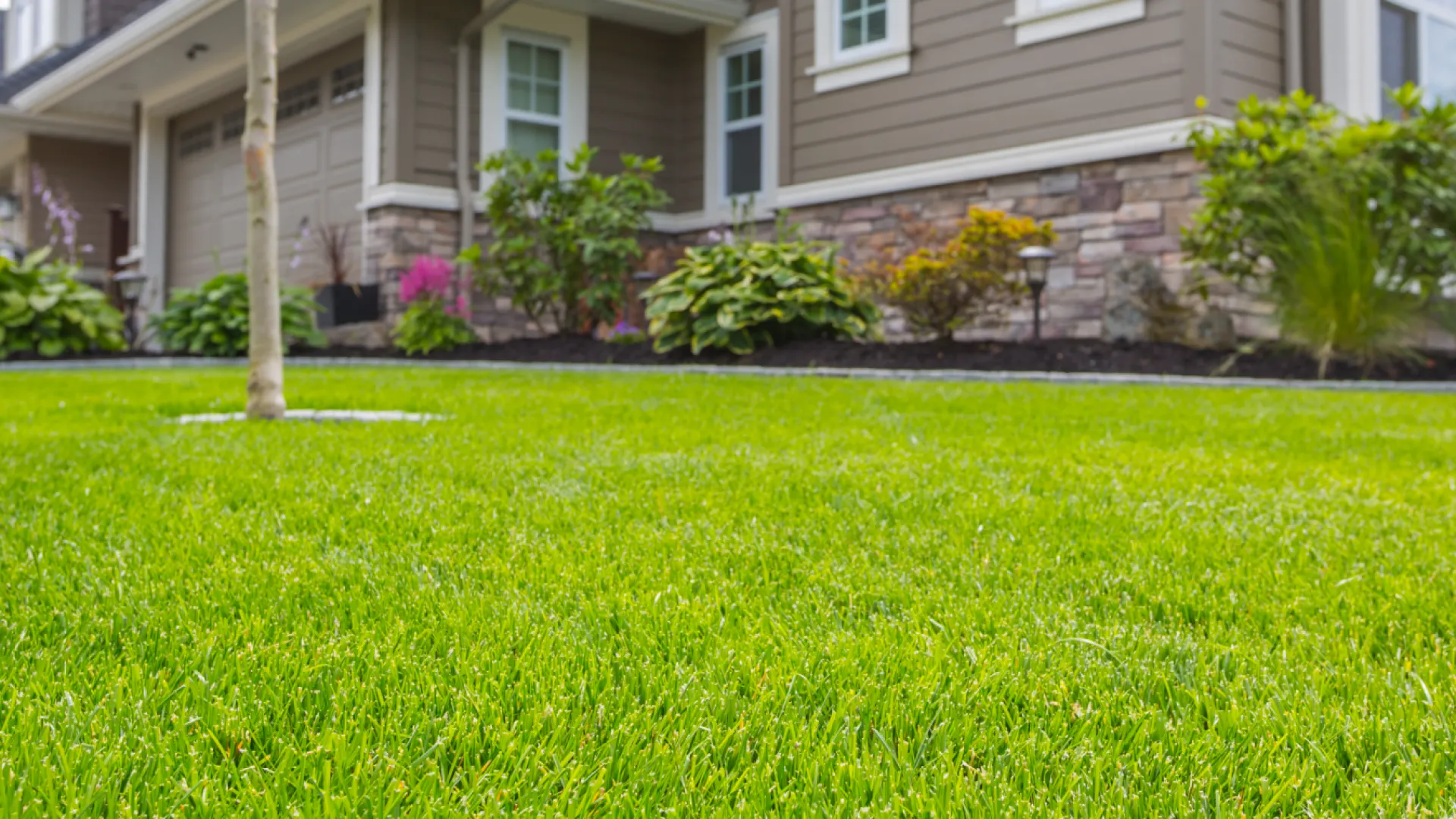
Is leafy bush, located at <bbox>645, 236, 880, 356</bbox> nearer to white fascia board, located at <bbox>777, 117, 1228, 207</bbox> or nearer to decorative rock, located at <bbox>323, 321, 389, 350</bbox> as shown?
white fascia board, located at <bbox>777, 117, 1228, 207</bbox>

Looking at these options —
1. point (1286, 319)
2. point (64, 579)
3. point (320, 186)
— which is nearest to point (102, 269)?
point (320, 186)

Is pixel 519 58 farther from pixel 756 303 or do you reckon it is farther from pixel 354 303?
pixel 756 303

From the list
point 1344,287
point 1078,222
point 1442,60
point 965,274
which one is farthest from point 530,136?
point 1442,60

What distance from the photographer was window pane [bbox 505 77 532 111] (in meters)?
10.4

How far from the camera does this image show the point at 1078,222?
7.91 metres

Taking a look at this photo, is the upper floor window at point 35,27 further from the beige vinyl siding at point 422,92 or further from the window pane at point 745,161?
the window pane at point 745,161

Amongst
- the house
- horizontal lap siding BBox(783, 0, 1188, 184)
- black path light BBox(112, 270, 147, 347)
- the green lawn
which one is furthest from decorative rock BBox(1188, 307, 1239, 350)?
black path light BBox(112, 270, 147, 347)

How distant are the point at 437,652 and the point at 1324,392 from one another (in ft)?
17.1

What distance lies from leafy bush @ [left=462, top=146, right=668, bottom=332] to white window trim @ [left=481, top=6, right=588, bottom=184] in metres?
0.80

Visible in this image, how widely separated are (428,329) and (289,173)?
11.6ft

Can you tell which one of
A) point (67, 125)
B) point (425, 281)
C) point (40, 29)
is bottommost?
point (425, 281)

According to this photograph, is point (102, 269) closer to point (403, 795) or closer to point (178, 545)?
point (178, 545)

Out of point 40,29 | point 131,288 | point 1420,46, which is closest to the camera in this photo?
point 1420,46

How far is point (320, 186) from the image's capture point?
36.4 feet
